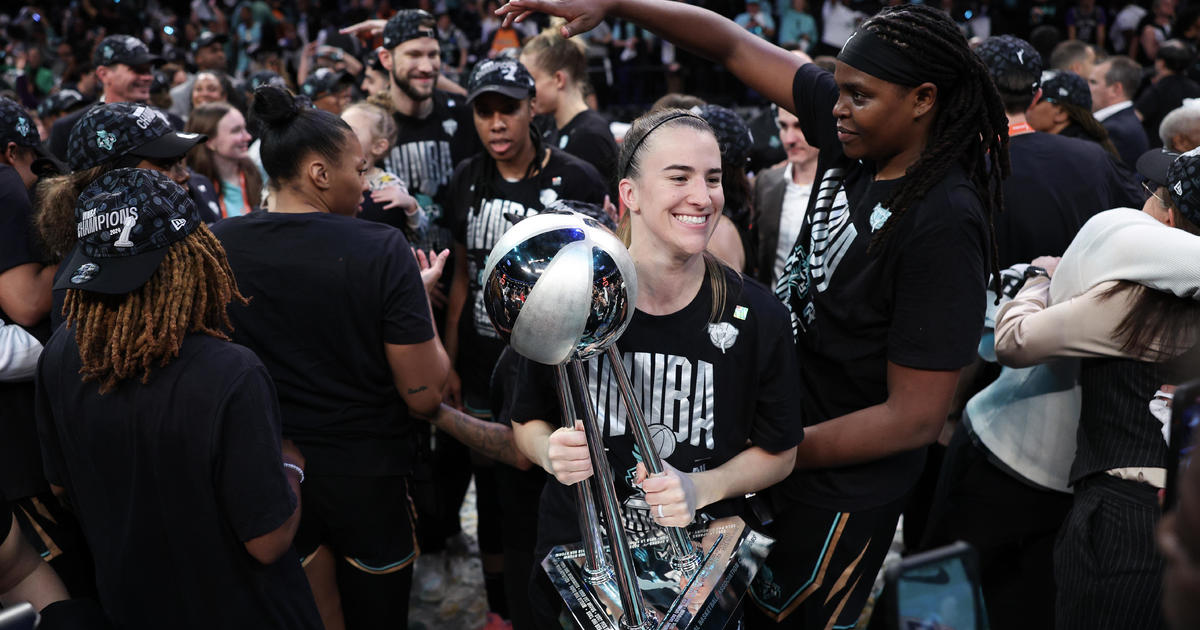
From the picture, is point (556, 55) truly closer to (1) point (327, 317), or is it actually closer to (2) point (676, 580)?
(1) point (327, 317)

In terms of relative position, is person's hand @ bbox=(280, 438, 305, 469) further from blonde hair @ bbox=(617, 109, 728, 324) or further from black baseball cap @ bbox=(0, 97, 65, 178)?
black baseball cap @ bbox=(0, 97, 65, 178)

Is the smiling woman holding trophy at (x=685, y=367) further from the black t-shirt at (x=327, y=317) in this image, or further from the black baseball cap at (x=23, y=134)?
the black baseball cap at (x=23, y=134)

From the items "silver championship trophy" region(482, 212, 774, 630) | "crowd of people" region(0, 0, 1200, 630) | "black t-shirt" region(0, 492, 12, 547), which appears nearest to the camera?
"silver championship trophy" region(482, 212, 774, 630)

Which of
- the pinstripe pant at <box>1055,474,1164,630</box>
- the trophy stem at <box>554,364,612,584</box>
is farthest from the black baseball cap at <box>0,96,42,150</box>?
the pinstripe pant at <box>1055,474,1164,630</box>

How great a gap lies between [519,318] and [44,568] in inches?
48.8

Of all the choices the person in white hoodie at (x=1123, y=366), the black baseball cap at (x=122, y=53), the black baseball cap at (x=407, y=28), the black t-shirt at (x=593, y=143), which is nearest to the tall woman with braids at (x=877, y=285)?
the person in white hoodie at (x=1123, y=366)

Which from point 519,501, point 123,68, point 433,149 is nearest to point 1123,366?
point 519,501

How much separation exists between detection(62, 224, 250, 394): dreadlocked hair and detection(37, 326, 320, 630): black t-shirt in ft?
0.10

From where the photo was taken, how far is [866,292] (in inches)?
88.0

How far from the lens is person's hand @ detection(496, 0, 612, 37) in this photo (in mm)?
2193

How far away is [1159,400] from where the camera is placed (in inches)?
83.0

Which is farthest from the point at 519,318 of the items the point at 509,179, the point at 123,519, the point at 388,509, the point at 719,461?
the point at 509,179

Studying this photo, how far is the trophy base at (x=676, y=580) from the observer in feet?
5.76

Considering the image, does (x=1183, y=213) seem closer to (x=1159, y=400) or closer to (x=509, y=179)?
(x=1159, y=400)
